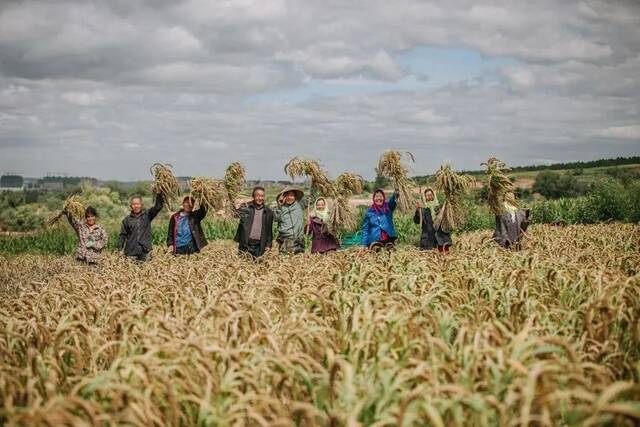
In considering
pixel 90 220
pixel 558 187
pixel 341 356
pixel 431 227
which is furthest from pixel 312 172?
pixel 558 187

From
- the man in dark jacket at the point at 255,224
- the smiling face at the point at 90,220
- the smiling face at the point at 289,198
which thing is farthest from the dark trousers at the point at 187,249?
the smiling face at the point at 289,198

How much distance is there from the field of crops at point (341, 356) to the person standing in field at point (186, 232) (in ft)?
15.6

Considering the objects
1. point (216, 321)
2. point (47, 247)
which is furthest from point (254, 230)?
point (47, 247)

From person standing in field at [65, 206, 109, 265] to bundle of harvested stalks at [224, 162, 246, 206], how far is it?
2.75m

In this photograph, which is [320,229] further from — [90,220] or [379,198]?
[90,220]

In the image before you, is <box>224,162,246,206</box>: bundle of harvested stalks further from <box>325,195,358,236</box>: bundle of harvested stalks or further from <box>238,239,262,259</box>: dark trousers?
<box>325,195,358,236</box>: bundle of harvested stalks

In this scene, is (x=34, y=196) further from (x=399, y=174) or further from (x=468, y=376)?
(x=468, y=376)

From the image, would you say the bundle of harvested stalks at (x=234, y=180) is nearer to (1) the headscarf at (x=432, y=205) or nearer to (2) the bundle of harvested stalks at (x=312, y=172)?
(2) the bundle of harvested stalks at (x=312, y=172)

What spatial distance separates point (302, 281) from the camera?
21.2ft

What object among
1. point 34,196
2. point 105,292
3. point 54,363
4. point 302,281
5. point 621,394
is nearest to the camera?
point 621,394

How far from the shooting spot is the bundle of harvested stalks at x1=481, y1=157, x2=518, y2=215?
10.7 m

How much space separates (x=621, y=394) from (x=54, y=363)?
3284 mm

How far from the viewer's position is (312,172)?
38.0ft

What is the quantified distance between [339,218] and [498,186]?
2.88 m
